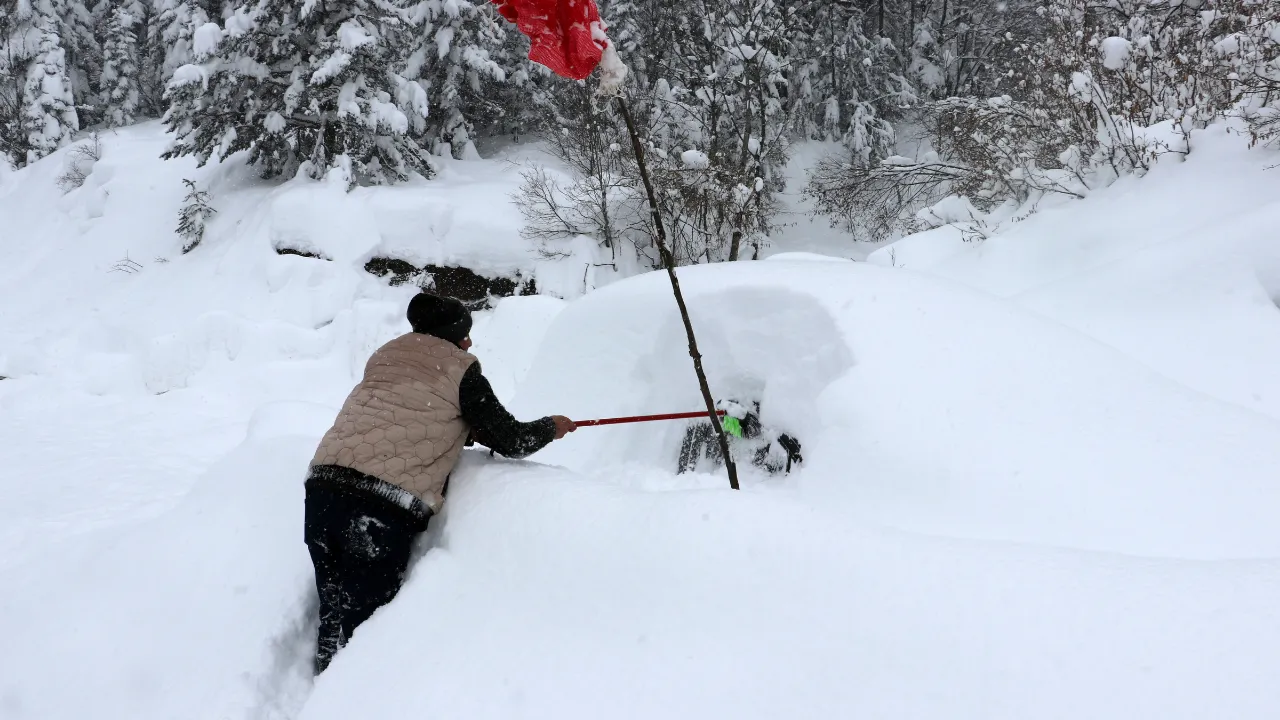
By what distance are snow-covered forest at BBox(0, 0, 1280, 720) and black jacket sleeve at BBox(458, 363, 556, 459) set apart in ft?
0.43

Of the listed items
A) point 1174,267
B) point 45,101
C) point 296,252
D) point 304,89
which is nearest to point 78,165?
point 45,101

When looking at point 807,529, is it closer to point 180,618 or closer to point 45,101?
point 180,618

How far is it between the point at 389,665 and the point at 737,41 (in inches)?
615

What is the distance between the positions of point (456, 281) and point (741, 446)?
33.5ft

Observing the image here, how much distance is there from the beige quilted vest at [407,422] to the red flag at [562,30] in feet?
4.17

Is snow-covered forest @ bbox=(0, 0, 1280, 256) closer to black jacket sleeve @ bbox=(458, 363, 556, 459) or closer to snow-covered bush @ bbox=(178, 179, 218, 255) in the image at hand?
snow-covered bush @ bbox=(178, 179, 218, 255)

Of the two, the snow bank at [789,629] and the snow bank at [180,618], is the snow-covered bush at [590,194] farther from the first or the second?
the snow bank at [789,629]

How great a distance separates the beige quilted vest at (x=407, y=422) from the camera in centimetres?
242

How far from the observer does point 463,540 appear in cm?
231

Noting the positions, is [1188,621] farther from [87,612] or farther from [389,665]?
[87,612]

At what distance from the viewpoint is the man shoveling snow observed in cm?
239

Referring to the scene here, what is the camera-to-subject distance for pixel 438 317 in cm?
280

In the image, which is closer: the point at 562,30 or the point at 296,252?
the point at 562,30

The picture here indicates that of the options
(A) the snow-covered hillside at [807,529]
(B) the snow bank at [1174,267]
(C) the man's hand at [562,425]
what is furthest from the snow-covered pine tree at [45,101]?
(B) the snow bank at [1174,267]
